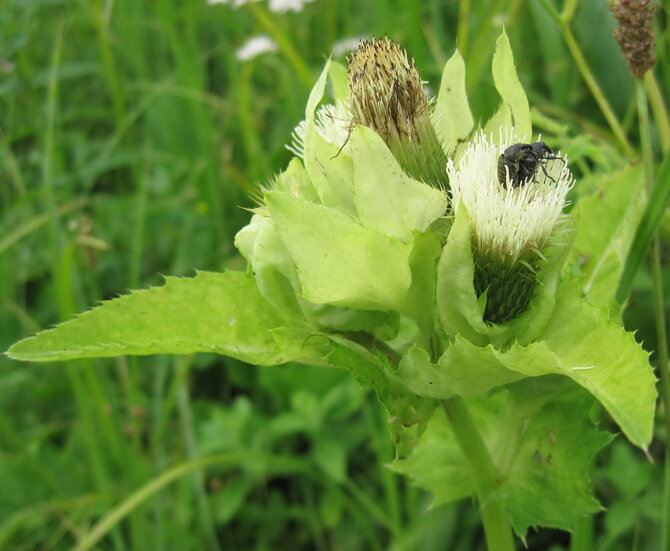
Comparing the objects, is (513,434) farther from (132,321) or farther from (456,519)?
(456,519)

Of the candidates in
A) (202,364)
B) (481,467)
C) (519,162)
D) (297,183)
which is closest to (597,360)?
(519,162)

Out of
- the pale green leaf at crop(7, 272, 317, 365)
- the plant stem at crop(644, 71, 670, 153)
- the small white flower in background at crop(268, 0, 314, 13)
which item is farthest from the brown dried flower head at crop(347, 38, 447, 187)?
the small white flower in background at crop(268, 0, 314, 13)

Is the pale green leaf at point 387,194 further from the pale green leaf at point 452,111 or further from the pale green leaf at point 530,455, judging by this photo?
the pale green leaf at point 530,455

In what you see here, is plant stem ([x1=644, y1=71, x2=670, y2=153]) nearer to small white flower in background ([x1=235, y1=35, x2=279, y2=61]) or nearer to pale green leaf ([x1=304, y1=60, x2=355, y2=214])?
pale green leaf ([x1=304, y1=60, x2=355, y2=214])

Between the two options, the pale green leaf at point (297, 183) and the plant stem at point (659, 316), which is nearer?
the pale green leaf at point (297, 183)

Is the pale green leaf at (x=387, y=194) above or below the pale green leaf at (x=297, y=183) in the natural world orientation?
above

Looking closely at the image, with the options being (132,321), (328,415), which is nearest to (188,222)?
(328,415)

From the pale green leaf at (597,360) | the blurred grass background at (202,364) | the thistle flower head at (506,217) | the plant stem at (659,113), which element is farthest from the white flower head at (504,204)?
the plant stem at (659,113)
